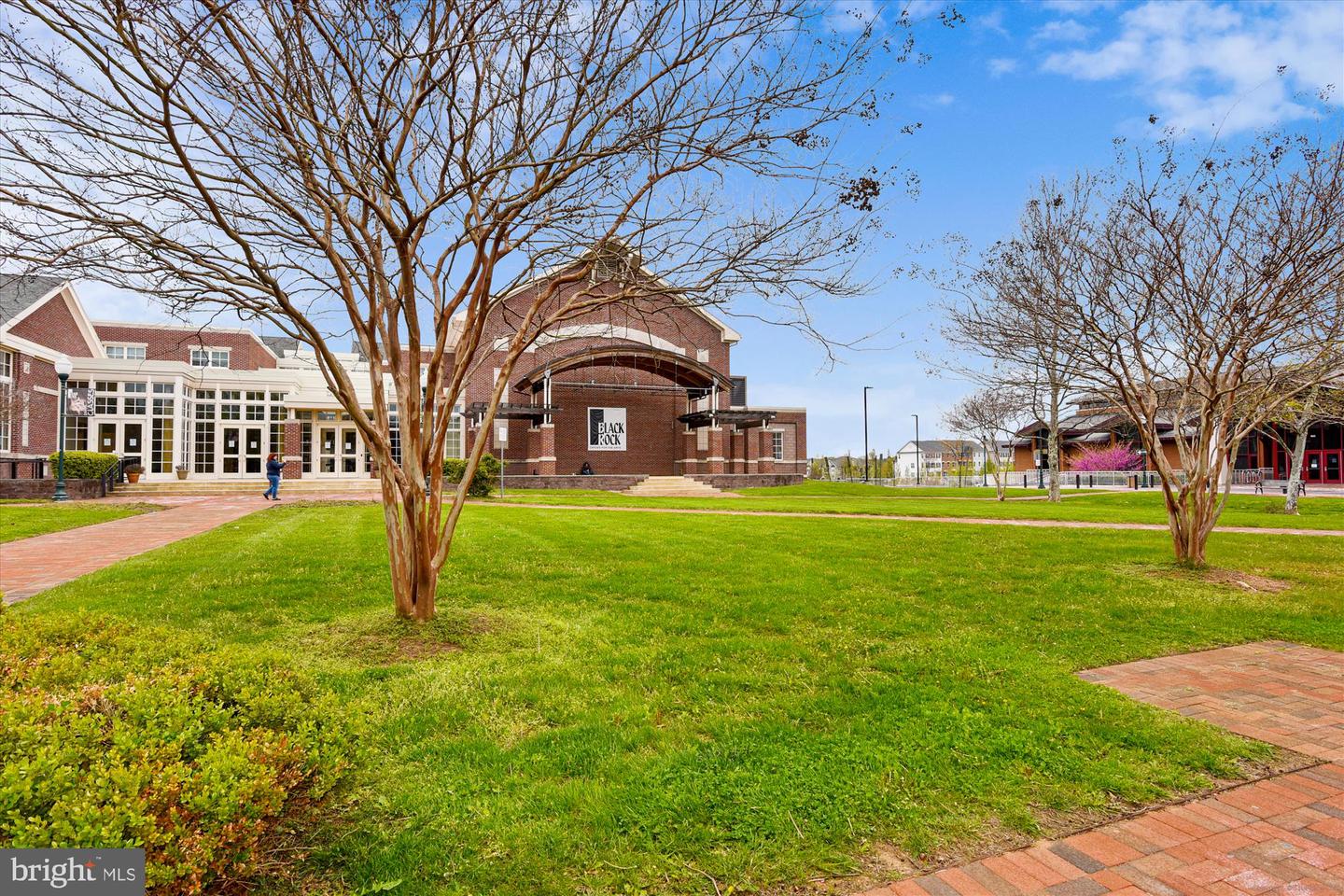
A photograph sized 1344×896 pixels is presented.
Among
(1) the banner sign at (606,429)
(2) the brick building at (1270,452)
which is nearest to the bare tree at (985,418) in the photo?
(2) the brick building at (1270,452)

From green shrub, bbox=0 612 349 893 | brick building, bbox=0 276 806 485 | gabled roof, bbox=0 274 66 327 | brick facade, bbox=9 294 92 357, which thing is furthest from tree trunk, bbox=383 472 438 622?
brick facade, bbox=9 294 92 357

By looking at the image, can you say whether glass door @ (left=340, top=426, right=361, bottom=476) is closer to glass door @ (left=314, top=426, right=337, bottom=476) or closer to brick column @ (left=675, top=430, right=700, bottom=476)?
glass door @ (left=314, top=426, right=337, bottom=476)

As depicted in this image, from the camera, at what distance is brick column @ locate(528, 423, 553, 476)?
34.6 meters

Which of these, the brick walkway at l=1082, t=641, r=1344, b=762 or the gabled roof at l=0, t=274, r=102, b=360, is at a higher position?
the gabled roof at l=0, t=274, r=102, b=360

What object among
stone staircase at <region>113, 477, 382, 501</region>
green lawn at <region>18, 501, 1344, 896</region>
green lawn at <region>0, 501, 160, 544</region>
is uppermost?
stone staircase at <region>113, 477, 382, 501</region>

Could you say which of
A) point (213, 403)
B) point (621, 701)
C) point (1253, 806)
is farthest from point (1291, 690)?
point (213, 403)

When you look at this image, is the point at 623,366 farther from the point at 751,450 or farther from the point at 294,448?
the point at 294,448

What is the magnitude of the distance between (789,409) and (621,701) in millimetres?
45158

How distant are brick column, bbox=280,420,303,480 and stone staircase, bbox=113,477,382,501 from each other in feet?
6.63

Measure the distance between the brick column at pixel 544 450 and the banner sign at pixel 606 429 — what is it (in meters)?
3.99

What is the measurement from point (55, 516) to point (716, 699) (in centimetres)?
1925

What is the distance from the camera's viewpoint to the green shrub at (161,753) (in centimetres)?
204

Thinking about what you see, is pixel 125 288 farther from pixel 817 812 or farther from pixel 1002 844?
pixel 1002 844

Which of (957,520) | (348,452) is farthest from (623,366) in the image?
(957,520)
